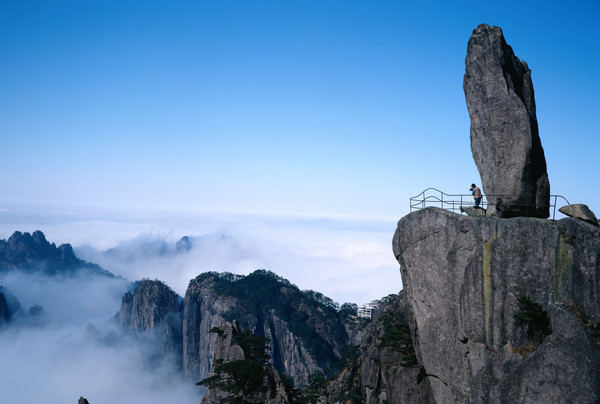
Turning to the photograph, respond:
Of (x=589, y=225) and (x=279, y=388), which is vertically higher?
(x=589, y=225)

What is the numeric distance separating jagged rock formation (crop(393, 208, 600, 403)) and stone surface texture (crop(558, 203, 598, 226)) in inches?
72.6

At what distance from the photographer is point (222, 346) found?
6912 centimetres

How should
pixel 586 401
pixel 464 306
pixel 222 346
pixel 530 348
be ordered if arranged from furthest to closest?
1. pixel 222 346
2. pixel 464 306
3. pixel 530 348
4. pixel 586 401

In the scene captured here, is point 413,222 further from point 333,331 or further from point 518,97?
point 333,331

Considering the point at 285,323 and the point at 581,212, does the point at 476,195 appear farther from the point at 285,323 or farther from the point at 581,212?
the point at 285,323

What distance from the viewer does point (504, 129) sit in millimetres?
31031

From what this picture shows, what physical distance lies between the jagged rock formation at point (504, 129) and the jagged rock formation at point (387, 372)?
41.8ft

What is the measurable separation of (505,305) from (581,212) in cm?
731

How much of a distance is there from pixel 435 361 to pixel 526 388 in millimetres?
7970

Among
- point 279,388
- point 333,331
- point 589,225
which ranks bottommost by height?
point 333,331

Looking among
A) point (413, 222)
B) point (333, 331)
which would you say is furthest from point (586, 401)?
point (333, 331)

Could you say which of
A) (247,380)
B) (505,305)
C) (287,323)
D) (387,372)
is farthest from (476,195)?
(287,323)

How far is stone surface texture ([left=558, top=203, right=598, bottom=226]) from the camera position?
87.9 ft

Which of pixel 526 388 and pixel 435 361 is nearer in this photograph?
pixel 526 388
